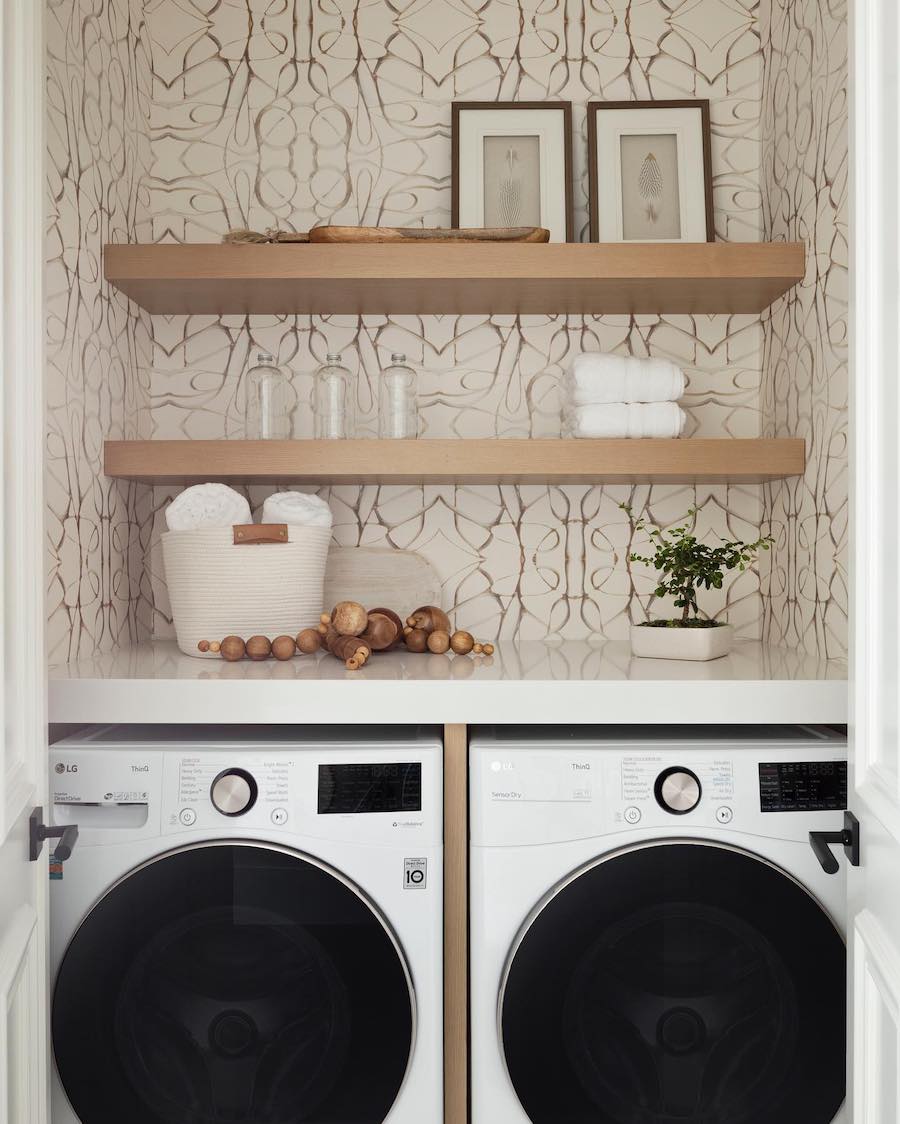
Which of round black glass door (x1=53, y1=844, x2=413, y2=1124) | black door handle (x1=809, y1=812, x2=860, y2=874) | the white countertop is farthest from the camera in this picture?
the white countertop

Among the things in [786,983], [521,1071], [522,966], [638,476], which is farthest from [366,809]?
[638,476]

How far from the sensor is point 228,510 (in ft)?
6.16

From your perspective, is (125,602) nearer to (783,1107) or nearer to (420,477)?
(420,477)

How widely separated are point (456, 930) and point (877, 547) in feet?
2.92

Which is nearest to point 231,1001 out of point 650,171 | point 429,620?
point 429,620

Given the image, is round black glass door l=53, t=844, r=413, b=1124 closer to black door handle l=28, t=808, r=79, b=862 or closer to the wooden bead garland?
black door handle l=28, t=808, r=79, b=862

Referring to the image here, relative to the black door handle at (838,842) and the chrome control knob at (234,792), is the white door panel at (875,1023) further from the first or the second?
the chrome control knob at (234,792)

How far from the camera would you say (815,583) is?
1856 mm

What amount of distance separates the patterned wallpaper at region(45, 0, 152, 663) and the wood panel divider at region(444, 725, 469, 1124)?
30.5 inches

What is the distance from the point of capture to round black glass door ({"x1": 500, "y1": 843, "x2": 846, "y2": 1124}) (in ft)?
4.63

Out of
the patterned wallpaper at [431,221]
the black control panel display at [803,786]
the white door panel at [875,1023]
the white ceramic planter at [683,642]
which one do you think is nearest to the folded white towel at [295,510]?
the patterned wallpaper at [431,221]

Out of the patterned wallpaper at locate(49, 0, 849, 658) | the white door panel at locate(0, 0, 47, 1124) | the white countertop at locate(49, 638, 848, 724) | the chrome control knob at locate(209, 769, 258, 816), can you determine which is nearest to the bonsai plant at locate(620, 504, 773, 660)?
the white countertop at locate(49, 638, 848, 724)

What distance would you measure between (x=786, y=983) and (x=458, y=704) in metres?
0.65

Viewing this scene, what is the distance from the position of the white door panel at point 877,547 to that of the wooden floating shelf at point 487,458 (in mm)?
776
